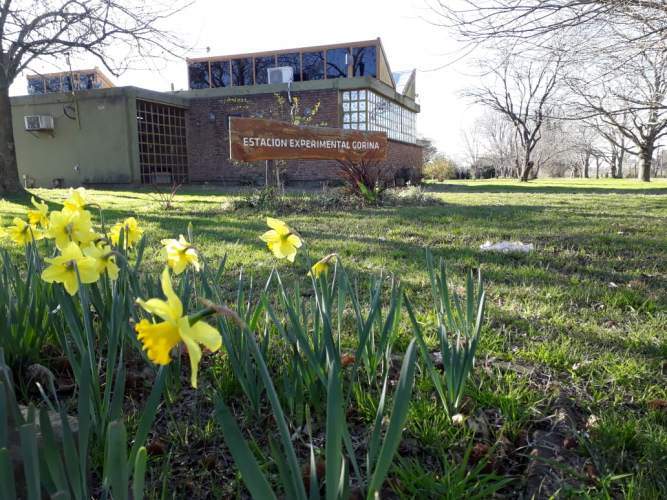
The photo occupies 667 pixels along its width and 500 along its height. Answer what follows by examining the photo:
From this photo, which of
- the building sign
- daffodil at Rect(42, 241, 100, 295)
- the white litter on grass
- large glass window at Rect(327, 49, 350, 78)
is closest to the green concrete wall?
large glass window at Rect(327, 49, 350, 78)

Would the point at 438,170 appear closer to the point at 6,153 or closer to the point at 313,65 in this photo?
the point at 313,65

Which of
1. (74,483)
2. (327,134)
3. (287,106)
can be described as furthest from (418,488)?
(287,106)

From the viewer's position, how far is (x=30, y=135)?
16.5 metres

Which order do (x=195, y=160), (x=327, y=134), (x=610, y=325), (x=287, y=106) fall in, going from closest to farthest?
(x=610, y=325) → (x=327, y=134) → (x=287, y=106) → (x=195, y=160)

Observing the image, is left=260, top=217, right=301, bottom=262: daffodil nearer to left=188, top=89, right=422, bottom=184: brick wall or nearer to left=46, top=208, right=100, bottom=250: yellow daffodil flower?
left=46, top=208, right=100, bottom=250: yellow daffodil flower

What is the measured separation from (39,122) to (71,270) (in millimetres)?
17752

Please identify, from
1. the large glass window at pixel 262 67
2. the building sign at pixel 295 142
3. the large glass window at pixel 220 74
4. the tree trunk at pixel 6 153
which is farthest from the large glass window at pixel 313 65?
the tree trunk at pixel 6 153

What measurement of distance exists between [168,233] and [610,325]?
175 inches

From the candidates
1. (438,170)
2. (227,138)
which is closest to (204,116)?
(227,138)

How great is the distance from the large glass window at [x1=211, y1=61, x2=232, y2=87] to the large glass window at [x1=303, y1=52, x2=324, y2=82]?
10.4 feet

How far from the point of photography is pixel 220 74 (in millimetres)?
18453

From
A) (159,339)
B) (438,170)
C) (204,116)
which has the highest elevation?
(204,116)

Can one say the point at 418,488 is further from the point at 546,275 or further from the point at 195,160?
the point at 195,160

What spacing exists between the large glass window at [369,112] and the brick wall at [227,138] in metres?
0.46
